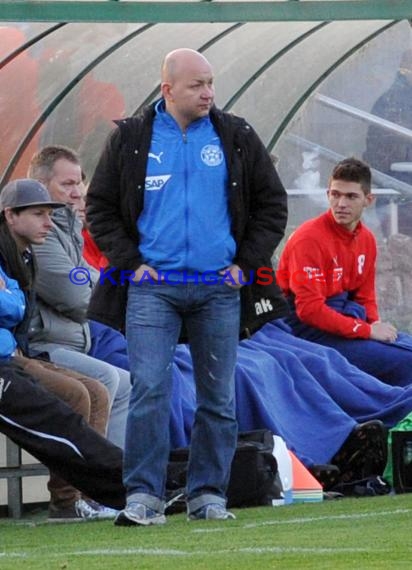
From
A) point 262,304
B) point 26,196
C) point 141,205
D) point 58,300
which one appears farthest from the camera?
point 58,300

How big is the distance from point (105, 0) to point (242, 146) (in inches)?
121

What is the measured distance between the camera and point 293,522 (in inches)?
325

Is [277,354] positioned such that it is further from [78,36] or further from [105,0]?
[78,36]

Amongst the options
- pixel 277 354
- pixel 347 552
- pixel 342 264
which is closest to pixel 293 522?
pixel 347 552

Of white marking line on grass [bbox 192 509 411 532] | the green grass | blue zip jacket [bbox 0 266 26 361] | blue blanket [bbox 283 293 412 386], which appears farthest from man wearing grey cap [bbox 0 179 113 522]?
blue blanket [bbox 283 293 412 386]

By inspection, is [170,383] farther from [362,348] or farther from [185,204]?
[362,348]

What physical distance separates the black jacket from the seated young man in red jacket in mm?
3221

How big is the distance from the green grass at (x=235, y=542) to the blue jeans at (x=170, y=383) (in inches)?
8.9

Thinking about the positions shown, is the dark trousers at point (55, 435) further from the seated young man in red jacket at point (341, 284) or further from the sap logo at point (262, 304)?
the seated young man in red jacket at point (341, 284)

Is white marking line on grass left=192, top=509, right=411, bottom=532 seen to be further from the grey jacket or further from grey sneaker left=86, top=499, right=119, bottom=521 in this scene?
the grey jacket

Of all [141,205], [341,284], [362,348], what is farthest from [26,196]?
[362,348]

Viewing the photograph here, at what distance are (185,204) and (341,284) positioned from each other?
154 inches

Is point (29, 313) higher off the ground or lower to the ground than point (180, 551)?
higher

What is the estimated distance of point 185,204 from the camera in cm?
811
